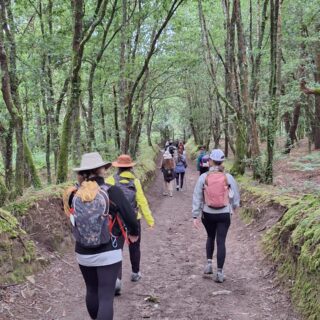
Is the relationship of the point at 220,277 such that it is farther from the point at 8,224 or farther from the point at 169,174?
the point at 169,174

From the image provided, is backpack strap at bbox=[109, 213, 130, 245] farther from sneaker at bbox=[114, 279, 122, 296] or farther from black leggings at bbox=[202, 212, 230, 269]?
black leggings at bbox=[202, 212, 230, 269]

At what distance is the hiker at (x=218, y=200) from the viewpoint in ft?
21.1

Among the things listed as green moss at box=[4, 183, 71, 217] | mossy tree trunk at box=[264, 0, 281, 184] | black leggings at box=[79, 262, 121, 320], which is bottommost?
black leggings at box=[79, 262, 121, 320]

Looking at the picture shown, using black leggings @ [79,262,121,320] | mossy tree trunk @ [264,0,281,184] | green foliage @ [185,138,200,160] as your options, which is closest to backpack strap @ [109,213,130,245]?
black leggings @ [79,262,121,320]

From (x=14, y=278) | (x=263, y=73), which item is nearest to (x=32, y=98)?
(x=14, y=278)

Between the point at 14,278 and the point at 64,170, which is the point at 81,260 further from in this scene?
the point at 64,170

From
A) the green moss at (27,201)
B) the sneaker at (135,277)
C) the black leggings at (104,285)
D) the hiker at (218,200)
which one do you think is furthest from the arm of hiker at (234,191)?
the green moss at (27,201)

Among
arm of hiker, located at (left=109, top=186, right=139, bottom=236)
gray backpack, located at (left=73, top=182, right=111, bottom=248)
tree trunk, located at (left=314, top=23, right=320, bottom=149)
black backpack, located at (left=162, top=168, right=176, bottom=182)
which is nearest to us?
gray backpack, located at (left=73, top=182, right=111, bottom=248)

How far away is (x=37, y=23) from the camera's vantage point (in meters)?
20.0

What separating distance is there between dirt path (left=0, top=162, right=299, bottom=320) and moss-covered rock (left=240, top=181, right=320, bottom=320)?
0.26m

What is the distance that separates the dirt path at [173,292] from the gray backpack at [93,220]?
1.86 m

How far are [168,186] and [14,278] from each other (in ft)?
36.7

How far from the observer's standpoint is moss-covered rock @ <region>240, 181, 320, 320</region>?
16.5 feet

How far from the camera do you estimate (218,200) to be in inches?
252
